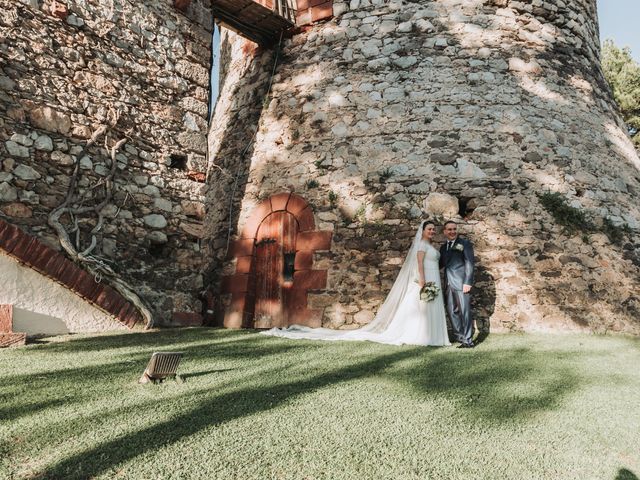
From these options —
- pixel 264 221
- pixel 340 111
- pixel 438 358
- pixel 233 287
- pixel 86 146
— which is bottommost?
pixel 438 358

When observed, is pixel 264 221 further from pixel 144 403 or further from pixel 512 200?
pixel 144 403

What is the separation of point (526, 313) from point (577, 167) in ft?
8.02

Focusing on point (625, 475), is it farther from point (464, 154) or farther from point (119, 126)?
point (119, 126)

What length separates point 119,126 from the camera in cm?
545

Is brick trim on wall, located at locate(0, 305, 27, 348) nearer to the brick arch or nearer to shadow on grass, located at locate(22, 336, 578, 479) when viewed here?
shadow on grass, located at locate(22, 336, 578, 479)

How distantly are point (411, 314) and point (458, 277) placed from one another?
77cm

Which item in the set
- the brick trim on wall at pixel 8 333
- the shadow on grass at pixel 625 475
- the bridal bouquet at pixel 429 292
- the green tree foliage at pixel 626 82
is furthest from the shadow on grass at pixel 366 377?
the green tree foliage at pixel 626 82

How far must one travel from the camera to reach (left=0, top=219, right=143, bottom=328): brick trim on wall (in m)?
4.28

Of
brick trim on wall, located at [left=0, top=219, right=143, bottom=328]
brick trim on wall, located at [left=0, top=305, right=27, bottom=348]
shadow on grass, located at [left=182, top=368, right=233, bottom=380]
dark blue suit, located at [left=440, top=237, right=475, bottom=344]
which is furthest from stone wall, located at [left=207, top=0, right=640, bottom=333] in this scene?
brick trim on wall, located at [left=0, top=305, right=27, bottom=348]

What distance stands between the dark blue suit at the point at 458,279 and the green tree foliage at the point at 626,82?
12597 mm

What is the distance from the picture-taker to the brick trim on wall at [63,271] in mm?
4281

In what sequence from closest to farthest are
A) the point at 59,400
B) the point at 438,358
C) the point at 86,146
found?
1. the point at 59,400
2. the point at 438,358
3. the point at 86,146

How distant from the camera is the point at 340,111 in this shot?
277 inches

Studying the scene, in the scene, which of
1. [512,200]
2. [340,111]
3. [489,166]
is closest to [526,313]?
[512,200]
